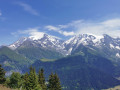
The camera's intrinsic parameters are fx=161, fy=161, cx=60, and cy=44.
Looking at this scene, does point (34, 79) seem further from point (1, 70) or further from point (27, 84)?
point (1, 70)

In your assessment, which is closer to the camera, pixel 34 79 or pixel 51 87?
pixel 34 79

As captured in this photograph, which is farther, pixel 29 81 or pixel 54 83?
pixel 54 83

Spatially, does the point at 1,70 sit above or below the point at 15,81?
above

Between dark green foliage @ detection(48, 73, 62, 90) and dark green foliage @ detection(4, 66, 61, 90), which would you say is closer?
dark green foliage @ detection(4, 66, 61, 90)

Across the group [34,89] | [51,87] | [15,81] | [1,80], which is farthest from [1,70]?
[51,87]

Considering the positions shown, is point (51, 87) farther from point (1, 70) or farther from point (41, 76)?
point (1, 70)

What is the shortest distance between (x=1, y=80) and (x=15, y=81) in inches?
355

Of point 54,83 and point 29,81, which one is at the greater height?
point 29,81

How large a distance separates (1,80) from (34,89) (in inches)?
451

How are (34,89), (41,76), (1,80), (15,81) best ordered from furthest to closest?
(41,76) < (15,81) < (1,80) < (34,89)

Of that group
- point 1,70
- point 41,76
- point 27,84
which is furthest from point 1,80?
point 41,76

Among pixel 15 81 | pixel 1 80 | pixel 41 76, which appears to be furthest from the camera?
pixel 41 76

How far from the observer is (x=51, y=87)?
52938 mm

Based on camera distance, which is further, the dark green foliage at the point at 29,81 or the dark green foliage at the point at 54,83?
the dark green foliage at the point at 54,83
